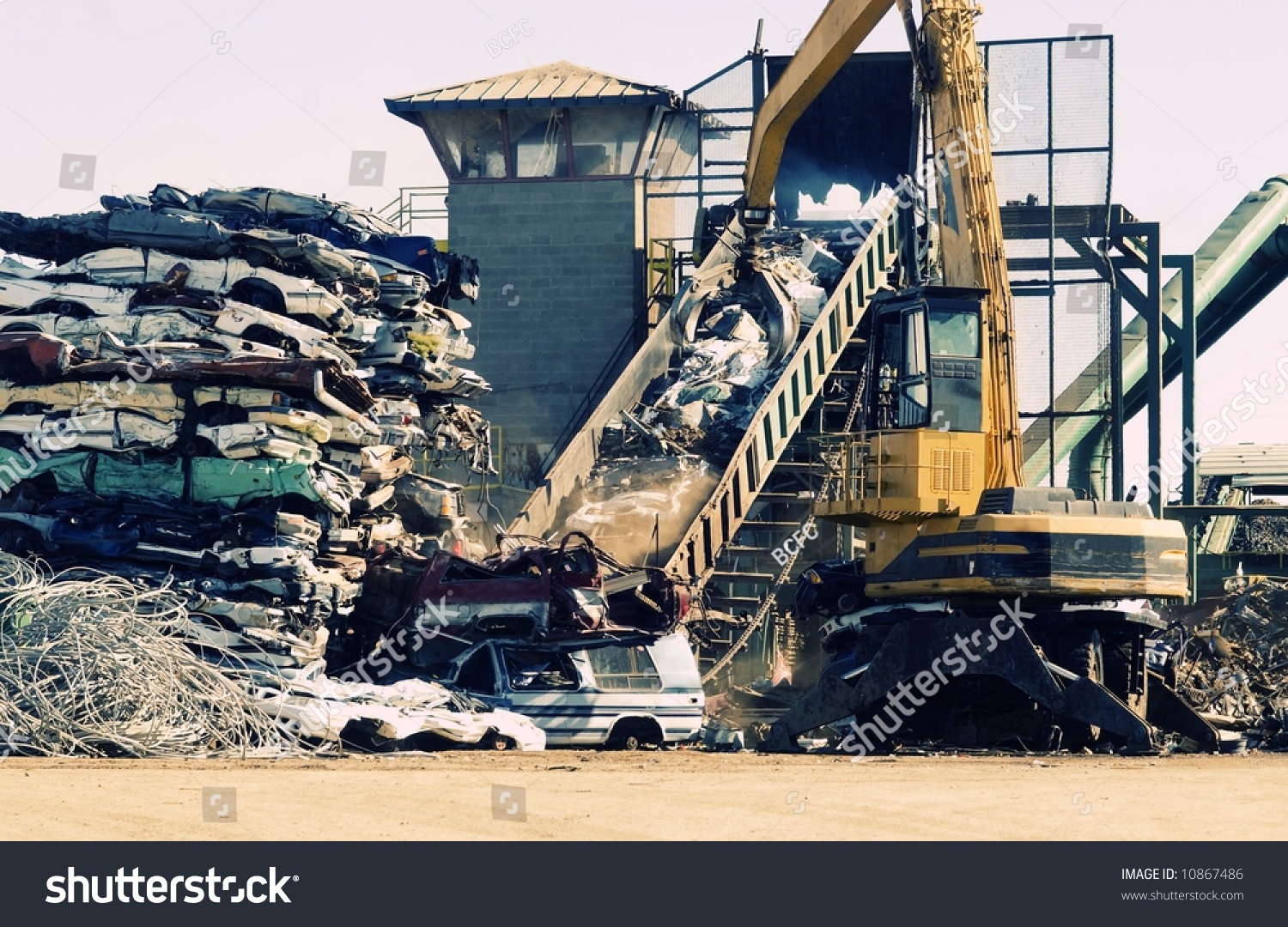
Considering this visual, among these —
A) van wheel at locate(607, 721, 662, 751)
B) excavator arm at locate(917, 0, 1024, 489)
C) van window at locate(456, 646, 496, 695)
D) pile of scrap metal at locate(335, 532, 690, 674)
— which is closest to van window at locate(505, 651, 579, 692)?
van window at locate(456, 646, 496, 695)

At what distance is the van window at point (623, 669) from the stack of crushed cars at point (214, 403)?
3.18 meters

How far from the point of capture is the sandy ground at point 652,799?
11344mm

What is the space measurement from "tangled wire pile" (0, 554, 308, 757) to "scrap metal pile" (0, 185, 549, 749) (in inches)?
57.7

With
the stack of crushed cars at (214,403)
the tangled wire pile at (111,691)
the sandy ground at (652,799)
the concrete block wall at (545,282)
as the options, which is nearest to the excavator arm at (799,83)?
the concrete block wall at (545,282)

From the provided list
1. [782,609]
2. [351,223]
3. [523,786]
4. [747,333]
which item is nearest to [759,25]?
[747,333]

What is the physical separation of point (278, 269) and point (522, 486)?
53.1 ft

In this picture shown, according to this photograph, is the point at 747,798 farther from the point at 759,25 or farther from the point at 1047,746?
the point at 759,25

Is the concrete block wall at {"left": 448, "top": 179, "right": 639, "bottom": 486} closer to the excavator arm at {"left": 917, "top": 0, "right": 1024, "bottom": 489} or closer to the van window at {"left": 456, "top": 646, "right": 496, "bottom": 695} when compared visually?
the excavator arm at {"left": 917, "top": 0, "right": 1024, "bottom": 489}

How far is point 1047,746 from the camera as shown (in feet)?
62.2

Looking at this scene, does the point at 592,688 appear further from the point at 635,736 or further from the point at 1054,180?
the point at 1054,180

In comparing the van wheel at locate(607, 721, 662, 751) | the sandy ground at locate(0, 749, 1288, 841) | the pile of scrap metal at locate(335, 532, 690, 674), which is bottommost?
the van wheel at locate(607, 721, 662, 751)

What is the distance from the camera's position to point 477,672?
20531 millimetres

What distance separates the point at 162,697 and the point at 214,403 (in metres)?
5.48

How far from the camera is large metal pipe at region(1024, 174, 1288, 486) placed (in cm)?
4041
